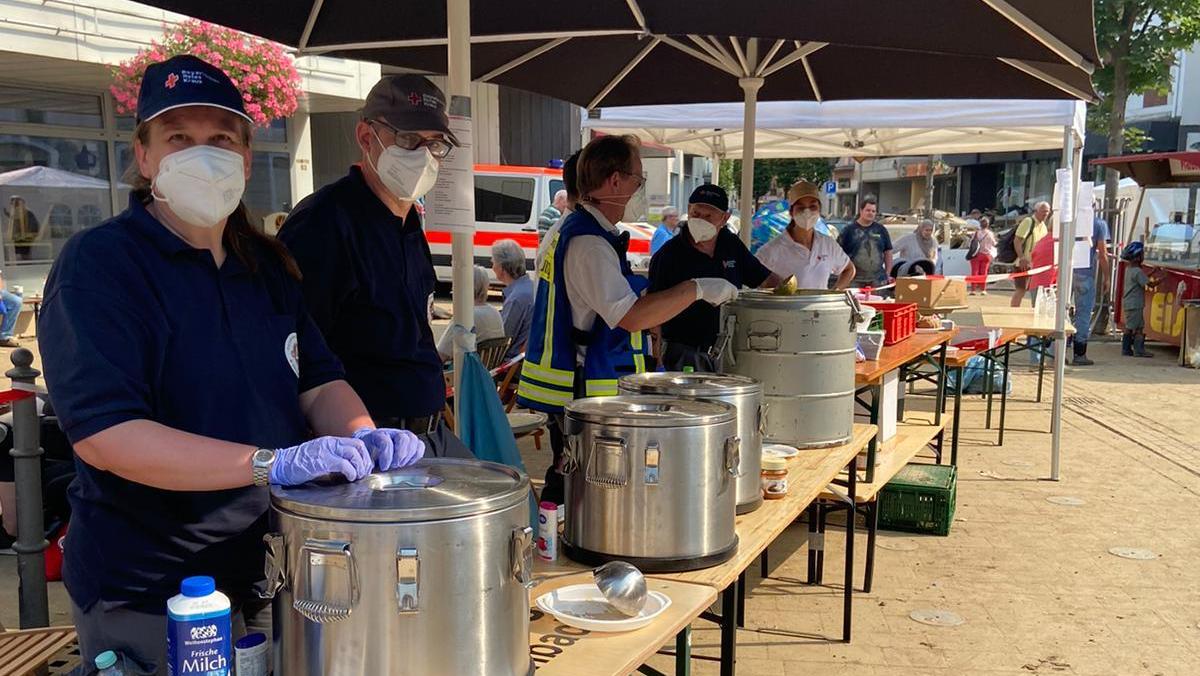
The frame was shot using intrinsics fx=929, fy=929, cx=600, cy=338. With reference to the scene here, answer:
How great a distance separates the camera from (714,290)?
3.27 metres

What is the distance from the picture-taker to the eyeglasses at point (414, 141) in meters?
2.32

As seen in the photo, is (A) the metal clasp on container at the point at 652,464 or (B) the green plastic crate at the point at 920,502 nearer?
(A) the metal clasp on container at the point at 652,464

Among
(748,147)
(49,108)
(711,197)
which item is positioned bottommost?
(711,197)

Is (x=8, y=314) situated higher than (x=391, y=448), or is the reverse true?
(x=391, y=448)

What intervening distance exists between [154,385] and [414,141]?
1.02 metres

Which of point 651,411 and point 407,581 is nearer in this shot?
point 407,581

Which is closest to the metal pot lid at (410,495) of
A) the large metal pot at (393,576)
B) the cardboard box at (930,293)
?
the large metal pot at (393,576)

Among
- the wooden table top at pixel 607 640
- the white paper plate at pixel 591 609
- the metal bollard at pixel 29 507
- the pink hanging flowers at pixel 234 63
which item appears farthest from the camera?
the pink hanging flowers at pixel 234 63

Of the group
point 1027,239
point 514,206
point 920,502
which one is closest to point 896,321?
point 920,502

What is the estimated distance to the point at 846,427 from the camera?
3.60 m

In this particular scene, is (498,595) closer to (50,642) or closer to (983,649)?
(50,642)

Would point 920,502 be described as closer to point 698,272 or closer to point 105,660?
point 698,272

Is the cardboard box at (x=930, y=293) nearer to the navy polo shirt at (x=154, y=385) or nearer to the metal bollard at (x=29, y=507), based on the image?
the metal bollard at (x=29, y=507)

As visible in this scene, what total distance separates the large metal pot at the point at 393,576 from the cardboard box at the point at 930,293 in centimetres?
639
